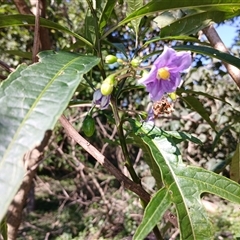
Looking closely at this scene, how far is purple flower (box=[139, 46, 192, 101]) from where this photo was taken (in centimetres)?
60

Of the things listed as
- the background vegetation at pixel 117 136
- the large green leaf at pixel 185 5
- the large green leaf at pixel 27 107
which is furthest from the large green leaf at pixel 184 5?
the background vegetation at pixel 117 136

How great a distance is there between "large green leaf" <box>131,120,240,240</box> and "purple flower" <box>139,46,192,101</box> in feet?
0.29

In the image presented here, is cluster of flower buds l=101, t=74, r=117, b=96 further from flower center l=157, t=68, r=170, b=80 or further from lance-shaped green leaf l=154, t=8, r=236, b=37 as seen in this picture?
lance-shaped green leaf l=154, t=8, r=236, b=37

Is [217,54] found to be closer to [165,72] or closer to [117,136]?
[165,72]

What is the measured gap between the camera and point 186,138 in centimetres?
71

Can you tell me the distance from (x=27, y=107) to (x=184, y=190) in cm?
30

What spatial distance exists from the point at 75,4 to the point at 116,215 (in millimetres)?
2098

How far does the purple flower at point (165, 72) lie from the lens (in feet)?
1.95

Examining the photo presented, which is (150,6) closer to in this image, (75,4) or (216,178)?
(216,178)

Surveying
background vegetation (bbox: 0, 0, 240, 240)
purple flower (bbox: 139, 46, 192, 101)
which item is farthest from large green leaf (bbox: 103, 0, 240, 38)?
background vegetation (bbox: 0, 0, 240, 240)

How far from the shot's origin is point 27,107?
41cm

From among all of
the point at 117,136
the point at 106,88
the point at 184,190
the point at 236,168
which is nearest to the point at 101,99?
the point at 106,88

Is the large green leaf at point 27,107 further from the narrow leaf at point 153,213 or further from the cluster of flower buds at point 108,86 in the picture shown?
the narrow leaf at point 153,213

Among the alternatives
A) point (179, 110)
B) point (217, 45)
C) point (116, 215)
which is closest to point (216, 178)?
point (217, 45)
